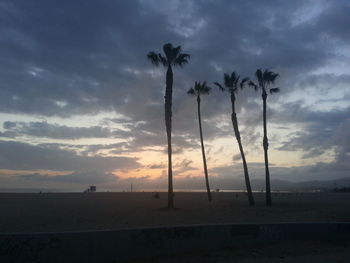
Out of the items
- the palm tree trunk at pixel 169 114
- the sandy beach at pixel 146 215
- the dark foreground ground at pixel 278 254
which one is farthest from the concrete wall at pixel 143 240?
the palm tree trunk at pixel 169 114

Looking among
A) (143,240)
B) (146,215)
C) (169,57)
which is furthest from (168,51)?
(143,240)

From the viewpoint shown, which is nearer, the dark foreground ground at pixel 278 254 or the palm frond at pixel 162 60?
Answer: the dark foreground ground at pixel 278 254

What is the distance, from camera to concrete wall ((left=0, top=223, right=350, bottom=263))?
27.9ft

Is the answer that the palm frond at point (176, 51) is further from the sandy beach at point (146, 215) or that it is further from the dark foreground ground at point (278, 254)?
the dark foreground ground at point (278, 254)

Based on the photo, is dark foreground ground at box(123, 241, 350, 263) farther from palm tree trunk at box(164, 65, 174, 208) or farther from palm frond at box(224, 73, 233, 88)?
palm frond at box(224, 73, 233, 88)

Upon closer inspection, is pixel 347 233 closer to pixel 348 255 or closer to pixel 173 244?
pixel 348 255

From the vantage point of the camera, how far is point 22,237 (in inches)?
335

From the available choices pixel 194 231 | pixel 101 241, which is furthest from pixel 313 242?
pixel 101 241

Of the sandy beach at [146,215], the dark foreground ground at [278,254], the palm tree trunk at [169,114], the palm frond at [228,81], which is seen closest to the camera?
the dark foreground ground at [278,254]

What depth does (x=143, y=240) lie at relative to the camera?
939 centimetres

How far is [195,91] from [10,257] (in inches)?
1198

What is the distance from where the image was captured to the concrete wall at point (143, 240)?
850 cm

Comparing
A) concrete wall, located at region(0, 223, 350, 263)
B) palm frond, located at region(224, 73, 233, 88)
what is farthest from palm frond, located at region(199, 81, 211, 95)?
concrete wall, located at region(0, 223, 350, 263)

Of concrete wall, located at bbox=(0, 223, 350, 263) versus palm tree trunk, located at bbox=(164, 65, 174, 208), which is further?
palm tree trunk, located at bbox=(164, 65, 174, 208)
